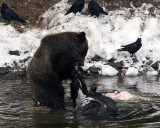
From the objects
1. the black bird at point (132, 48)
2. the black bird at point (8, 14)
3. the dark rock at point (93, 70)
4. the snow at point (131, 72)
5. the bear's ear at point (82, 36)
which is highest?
the black bird at point (8, 14)

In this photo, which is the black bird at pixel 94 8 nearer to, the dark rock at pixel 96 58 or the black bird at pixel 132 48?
the black bird at pixel 132 48

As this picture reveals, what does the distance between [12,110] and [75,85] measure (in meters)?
1.42

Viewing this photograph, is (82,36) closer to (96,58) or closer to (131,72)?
(131,72)

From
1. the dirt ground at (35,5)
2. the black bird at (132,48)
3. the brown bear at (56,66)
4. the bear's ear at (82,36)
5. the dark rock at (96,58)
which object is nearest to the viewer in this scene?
the brown bear at (56,66)

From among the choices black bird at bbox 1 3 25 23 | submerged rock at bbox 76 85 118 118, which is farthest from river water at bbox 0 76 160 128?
black bird at bbox 1 3 25 23

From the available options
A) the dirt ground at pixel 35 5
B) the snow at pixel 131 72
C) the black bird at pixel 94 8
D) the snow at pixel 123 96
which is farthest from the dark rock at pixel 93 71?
the dirt ground at pixel 35 5

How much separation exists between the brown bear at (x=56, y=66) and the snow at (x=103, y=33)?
19.1 feet

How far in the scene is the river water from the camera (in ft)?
18.6

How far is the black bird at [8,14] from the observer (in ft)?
53.8

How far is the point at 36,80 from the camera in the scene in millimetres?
7309

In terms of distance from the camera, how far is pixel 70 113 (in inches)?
269

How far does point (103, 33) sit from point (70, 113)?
30.7ft

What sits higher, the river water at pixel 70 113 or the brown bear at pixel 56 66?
the brown bear at pixel 56 66

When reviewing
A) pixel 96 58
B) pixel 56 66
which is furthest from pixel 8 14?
pixel 56 66
